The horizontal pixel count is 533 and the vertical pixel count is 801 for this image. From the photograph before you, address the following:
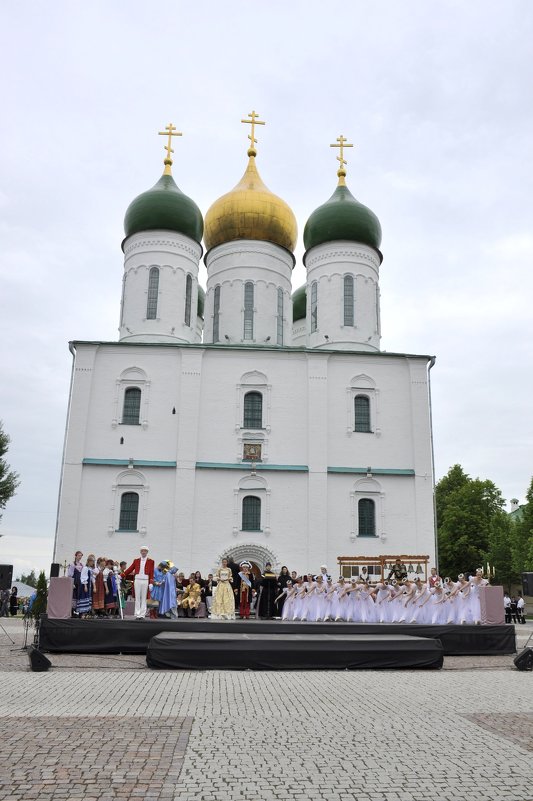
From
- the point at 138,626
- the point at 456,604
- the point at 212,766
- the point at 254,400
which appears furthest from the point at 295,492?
the point at 212,766

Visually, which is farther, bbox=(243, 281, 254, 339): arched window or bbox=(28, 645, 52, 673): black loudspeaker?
bbox=(243, 281, 254, 339): arched window

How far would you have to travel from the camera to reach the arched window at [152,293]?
30.0 meters

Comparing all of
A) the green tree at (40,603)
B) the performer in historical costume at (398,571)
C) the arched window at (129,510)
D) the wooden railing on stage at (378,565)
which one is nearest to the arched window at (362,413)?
the wooden railing on stage at (378,565)

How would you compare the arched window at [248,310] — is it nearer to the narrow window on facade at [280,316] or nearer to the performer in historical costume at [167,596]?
the narrow window on facade at [280,316]

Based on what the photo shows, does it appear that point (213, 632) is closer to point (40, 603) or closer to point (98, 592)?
point (98, 592)

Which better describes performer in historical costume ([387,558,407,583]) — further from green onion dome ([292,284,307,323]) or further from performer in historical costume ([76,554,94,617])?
green onion dome ([292,284,307,323])

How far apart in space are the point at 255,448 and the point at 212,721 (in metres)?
19.4

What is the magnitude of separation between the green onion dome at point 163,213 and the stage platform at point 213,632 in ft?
66.7

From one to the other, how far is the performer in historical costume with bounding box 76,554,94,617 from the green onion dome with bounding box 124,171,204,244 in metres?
19.1

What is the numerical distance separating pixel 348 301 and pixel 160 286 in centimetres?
812

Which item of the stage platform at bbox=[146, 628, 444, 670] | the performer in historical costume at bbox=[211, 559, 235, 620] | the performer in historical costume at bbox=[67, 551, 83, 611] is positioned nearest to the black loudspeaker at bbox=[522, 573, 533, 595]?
the stage platform at bbox=[146, 628, 444, 670]

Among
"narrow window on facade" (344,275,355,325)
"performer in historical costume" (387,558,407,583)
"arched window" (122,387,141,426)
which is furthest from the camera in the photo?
"narrow window on facade" (344,275,355,325)

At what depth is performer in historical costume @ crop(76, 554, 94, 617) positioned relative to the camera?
15.3 m

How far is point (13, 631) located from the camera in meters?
19.6
